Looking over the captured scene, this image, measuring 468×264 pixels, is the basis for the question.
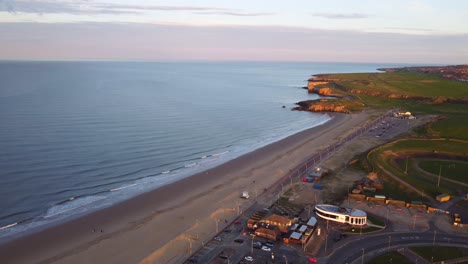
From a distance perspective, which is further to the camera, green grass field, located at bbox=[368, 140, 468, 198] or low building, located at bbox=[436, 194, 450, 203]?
green grass field, located at bbox=[368, 140, 468, 198]

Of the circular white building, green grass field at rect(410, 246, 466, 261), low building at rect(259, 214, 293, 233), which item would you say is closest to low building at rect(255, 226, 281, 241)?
low building at rect(259, 214, 293, 233)

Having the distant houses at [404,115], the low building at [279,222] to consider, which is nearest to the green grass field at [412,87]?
the distant houses at [404,115]

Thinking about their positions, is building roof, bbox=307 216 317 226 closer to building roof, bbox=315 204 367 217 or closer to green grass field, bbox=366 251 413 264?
building roof, bbox=315 204 367 217

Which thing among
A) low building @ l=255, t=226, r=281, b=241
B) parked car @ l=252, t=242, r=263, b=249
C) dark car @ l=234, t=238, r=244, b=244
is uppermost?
low building @ l=255, t=226, r=281, b=241

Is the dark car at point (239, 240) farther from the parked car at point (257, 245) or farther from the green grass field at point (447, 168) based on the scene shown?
the green grass field at point (447, 168)

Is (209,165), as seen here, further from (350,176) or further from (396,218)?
(396,218)

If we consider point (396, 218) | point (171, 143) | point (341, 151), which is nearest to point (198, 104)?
point (171, 143)

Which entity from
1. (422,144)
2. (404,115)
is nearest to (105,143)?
(422,144)
